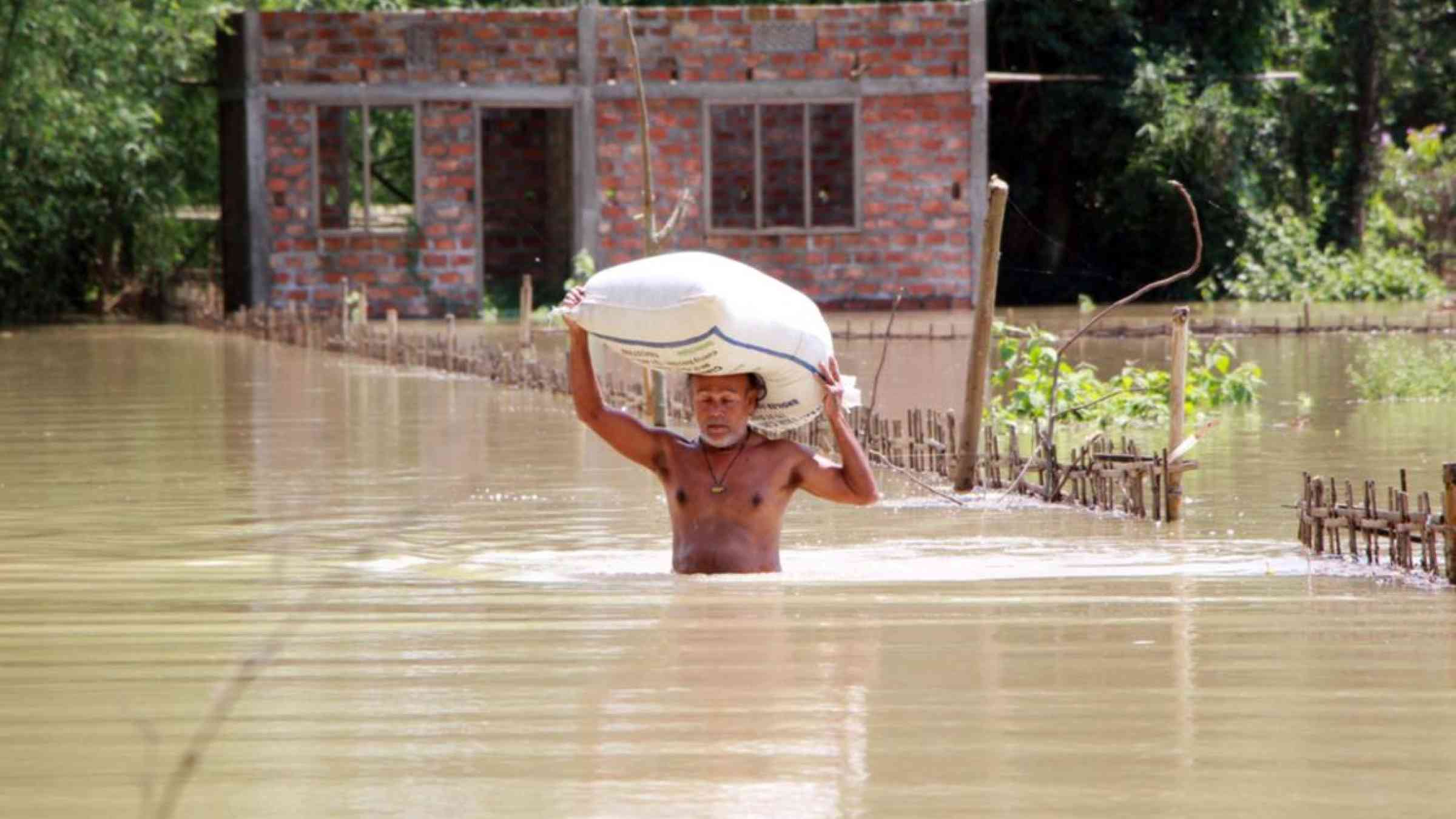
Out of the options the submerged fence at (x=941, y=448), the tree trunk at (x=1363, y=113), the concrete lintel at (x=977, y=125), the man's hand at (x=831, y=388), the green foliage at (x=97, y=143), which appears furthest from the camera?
the tree trunk at (x=1363, y=113)

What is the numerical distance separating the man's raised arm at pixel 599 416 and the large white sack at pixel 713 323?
0.23 ft

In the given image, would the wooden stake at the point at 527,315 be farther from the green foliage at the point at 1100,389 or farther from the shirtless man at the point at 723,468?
the shirtless man at the point at 723,468

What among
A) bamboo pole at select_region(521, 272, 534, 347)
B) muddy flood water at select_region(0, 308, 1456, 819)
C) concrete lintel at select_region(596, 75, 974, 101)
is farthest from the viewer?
concrete lintel at select_region(596, 75, 974, 101)

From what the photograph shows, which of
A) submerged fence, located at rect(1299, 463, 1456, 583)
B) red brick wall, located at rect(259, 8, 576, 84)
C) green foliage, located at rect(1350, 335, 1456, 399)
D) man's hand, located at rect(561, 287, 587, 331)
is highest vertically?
red brick wall, located at rect(259, 8, 576, 84)

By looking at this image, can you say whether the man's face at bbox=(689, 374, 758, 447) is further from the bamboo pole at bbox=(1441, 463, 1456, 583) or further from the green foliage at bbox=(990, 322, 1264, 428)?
the green foliage at bbox=(990, 322, 1264, 428)

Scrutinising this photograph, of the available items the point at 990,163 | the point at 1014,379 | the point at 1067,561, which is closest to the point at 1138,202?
the point at 990,163

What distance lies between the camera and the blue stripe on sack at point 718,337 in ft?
23.3

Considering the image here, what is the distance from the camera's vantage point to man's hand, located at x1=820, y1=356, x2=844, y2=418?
7.13 meters

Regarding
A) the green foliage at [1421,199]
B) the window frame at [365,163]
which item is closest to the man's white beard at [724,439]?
the window frame at [365,163]

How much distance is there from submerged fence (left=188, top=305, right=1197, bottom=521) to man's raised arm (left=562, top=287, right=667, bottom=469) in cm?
251

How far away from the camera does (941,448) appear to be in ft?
35.0

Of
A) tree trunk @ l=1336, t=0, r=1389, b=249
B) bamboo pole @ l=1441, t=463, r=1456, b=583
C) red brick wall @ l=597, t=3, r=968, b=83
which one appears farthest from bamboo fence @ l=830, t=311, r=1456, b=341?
bamboo pole @ l=1441, t=463, r=1456, b=583

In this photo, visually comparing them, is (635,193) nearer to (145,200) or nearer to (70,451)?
(145,200)

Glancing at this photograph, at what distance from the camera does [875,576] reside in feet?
24.9
